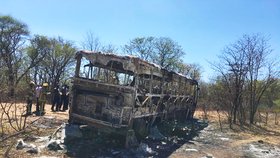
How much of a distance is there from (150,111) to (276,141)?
6810mm

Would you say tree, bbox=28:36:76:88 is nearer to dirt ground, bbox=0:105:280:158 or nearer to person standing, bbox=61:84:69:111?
person standing, bbox=61:84:69:111

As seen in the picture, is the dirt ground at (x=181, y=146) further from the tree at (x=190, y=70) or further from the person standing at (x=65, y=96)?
the tree at (x=190, y=70)

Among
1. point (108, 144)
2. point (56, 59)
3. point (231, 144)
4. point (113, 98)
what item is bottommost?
point (231, 144)

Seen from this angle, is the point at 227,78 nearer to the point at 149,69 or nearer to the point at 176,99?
the point at 176,99

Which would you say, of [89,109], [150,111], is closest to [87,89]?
Result: [89,109]

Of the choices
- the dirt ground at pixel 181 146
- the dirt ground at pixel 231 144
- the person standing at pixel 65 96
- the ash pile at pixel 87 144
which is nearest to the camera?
the ash pile at pixel 87 144

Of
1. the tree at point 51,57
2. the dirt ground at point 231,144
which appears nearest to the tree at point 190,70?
the tree at point 51,57

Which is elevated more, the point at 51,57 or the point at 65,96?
the point at 51,57

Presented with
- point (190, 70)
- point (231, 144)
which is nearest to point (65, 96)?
point (231, 144)

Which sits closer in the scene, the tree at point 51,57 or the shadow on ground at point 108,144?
the shadow on ground at point 108,144

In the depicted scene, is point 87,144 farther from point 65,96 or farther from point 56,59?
point 56,59

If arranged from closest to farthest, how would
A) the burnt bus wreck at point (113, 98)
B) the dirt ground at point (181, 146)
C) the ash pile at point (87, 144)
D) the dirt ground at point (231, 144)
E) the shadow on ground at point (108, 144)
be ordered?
the ash pile at point (87, 144)
the dirt ground at point (181, 146)
the shadow on ground at point (108, 144)
the burnt bus wreck at point (113, 98)
the dirt ground at point (231, 144)

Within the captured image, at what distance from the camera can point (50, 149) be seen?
10.4 meters

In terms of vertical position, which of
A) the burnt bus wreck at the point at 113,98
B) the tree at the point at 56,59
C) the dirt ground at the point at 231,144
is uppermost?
the tree at the point at 56,59
